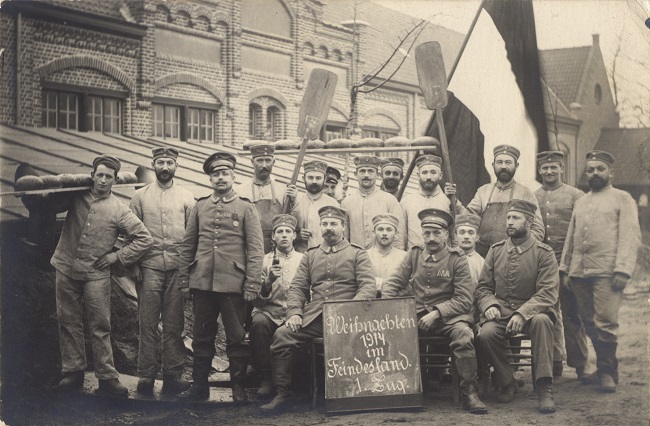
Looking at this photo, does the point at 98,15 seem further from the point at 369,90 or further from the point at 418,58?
the point at 369,90

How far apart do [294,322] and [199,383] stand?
3.05 feet

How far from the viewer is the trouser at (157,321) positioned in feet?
18.3

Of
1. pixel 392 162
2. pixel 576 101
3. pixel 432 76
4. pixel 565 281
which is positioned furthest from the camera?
pixel 576 101

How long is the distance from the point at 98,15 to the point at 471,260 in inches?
172

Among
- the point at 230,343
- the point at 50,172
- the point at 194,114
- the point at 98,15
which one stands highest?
the point at 98,15

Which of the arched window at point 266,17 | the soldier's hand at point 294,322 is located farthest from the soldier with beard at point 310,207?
the arched window at point 266,17

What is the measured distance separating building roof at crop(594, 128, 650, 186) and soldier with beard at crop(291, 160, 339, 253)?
96.4 inches

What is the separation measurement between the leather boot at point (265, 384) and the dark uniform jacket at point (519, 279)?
5.55 ft

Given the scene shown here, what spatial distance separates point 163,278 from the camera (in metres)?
5.68

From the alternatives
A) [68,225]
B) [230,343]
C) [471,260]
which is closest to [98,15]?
[68,225]

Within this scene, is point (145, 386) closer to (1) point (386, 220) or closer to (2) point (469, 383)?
(1) point (386, 220)

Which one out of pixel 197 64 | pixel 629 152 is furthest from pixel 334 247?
pixel 197 64

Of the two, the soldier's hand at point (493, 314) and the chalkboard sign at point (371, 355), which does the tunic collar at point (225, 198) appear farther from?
the soldier's hand at point (493, 314)

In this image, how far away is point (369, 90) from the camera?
968 centimetres
